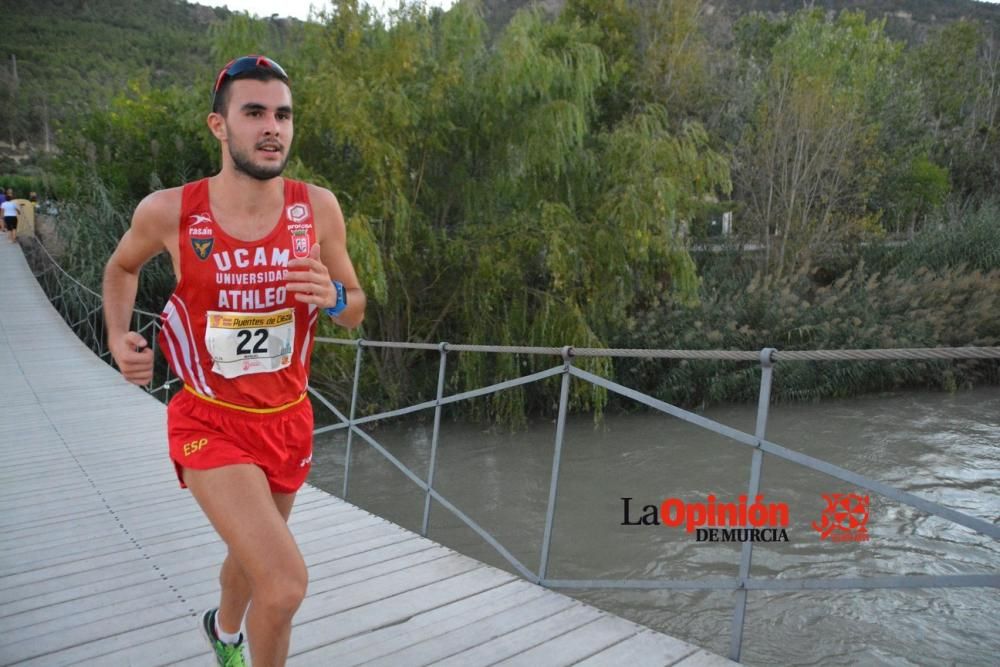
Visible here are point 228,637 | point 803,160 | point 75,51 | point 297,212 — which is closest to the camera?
point 297,212

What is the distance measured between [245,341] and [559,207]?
8.04m

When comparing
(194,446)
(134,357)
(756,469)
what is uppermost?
(134,357)

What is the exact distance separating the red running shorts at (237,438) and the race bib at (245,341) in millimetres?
109

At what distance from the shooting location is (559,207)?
978 cm

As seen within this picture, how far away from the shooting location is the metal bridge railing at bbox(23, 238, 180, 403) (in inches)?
433

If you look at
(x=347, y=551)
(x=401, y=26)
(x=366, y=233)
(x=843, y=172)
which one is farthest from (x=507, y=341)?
(x=843, y=172)

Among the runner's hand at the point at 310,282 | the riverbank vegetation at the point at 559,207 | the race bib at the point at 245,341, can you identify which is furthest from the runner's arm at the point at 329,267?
the riverbank vegetation at the point at 559,207

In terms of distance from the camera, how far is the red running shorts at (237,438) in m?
1.97

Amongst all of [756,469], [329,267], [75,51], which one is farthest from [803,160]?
[75,51]

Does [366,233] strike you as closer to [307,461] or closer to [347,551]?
[347,551]

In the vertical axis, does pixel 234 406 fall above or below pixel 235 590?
above

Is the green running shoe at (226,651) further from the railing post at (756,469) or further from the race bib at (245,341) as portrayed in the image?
the railing post at (756,469)

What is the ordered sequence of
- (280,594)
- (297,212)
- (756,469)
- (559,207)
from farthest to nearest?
(559,207), (756,469), (297,212), (280,594)

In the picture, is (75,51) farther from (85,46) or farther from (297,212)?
(297,212)
